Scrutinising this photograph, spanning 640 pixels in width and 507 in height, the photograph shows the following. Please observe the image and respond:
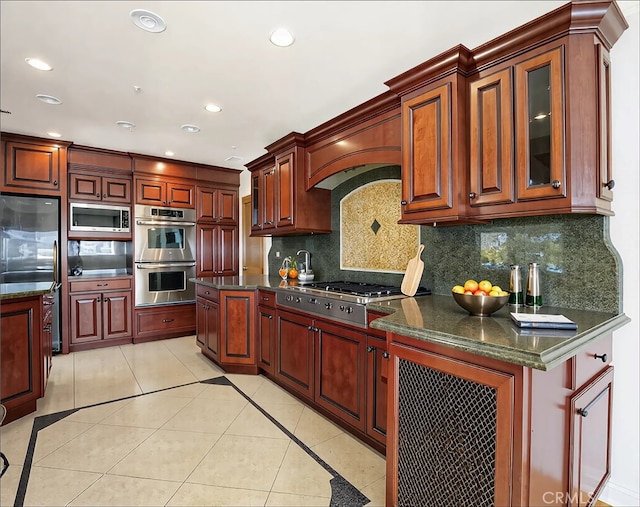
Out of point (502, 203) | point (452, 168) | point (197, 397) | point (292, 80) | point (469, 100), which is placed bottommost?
point (197, 397)

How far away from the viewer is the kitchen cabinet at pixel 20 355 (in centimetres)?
243

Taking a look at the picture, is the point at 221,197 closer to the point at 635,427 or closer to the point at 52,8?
the point at 52,8

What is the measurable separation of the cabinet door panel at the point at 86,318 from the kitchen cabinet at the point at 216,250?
1.33 m

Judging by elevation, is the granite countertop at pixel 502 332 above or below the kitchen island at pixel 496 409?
above

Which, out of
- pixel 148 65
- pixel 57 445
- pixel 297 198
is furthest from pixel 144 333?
pixel 148 65

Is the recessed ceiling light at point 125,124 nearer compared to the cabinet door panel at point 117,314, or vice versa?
the recessed ceiling light at point 125,124

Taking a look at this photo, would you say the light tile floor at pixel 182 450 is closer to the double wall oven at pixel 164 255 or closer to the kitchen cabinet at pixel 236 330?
the kitchen cabinet at pixel 236 330

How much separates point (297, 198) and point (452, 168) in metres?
1.79

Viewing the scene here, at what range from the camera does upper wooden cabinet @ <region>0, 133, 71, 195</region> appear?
12.7ft

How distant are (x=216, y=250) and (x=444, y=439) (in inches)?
179

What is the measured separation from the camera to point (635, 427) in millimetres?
1696

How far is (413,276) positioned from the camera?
2465 millimetres

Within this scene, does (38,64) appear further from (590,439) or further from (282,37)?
(590,439)

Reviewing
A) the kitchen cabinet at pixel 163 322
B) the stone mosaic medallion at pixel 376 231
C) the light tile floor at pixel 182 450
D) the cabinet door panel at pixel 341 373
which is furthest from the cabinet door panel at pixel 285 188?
the kitchen cabinet at pixel 163 322
